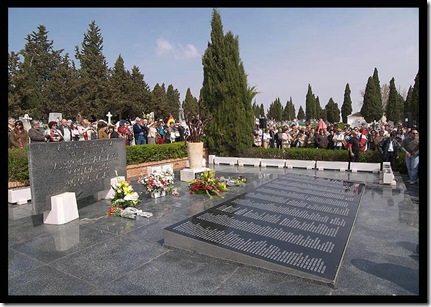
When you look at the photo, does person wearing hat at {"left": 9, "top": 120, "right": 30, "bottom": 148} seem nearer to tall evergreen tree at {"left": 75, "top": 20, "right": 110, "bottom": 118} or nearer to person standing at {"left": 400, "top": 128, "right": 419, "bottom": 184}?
person standing at {"left": 400, "top": 128, "right": 419, "bottom": 184}

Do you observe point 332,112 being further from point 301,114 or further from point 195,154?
point 195,154

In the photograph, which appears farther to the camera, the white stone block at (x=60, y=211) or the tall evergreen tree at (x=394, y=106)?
the tall evergreen tree at (x=394, y=106)

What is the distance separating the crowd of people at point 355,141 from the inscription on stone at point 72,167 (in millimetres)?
8750

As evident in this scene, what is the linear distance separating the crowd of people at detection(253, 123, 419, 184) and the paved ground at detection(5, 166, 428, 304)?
448 centimetres

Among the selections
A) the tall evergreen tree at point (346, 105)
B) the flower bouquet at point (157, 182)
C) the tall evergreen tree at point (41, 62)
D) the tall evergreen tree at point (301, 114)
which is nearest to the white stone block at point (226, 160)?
the flower bouquet at point (157, 182)

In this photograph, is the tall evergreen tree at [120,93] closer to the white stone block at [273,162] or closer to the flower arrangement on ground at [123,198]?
the white stone block at [273,162]

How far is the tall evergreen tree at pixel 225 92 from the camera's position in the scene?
14.6 meters

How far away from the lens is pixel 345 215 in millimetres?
5543

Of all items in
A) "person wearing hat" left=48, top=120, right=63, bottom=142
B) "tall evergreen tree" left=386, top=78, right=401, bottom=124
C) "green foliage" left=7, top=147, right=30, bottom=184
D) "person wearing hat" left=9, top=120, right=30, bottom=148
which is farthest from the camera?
"tall evergreen tree" left=386, top=78, right=401, bottom=124

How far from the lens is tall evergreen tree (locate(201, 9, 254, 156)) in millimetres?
14633

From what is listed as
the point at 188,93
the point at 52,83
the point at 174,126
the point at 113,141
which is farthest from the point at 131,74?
the point at 113,141

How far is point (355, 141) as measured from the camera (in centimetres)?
1189

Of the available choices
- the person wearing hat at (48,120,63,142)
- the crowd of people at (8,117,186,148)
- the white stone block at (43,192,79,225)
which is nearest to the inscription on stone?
the white stone block at (43,192,79,225)
